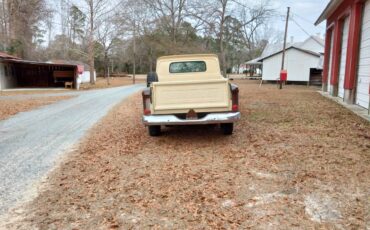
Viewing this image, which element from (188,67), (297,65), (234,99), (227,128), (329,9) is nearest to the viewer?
(234,99)

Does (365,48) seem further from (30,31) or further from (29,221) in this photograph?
(30,31)

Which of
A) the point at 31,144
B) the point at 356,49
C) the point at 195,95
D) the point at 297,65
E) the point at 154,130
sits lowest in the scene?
the point at 31,144

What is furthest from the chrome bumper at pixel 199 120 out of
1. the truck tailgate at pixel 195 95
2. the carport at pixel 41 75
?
the carport at pixel 41 75

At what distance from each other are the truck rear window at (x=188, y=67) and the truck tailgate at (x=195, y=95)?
88.6 inches

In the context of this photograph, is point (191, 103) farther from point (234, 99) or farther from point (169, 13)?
point (169, 13)

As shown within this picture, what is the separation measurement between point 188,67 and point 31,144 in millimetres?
4092

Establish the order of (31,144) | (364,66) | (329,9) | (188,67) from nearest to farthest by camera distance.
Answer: (31,144) < (188,67) < (364,66) < (329,9)

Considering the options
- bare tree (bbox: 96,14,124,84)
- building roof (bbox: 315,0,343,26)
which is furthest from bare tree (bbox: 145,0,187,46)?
building roof (bbox: 315,0,343,26)

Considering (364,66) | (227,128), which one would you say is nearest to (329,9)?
(364,66)

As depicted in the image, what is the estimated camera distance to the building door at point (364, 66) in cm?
1088

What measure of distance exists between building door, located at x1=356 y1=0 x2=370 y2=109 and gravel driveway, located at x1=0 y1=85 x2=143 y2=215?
29.1 feet

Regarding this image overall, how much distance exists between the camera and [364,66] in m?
11.3

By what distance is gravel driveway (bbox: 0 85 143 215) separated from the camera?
4.31 meters

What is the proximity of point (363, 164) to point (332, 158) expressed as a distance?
46 centimetres
